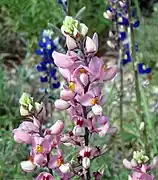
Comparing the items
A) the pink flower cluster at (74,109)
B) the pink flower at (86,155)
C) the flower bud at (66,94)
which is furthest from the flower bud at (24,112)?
the pink flower at (86,155)

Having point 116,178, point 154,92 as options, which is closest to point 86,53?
point 116,178

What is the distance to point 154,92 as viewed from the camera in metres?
4.78

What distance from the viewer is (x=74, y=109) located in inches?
83.0

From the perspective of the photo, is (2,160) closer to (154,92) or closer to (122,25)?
(122,25)

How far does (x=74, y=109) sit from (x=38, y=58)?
3482mm

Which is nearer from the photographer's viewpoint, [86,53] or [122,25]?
[86,53]

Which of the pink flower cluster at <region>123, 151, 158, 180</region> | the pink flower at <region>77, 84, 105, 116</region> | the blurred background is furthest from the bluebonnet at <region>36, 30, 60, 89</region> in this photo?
the pink flower at <region>77, 84, 105, 116</region>

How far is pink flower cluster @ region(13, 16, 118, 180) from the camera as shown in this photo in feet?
6.63

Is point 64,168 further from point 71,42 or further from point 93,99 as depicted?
point 71,42

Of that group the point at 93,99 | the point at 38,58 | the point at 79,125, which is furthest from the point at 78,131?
the point at 38,58

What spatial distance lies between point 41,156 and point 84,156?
0.50 ft

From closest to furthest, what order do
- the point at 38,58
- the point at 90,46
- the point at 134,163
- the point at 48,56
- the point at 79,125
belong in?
the point at 90,46 < the point at 79,125 < the point at 134,163 < the point at 48,56 < the point at 38,58

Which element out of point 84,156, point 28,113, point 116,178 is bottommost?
point 116,178

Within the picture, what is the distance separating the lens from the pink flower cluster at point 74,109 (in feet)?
6.63
